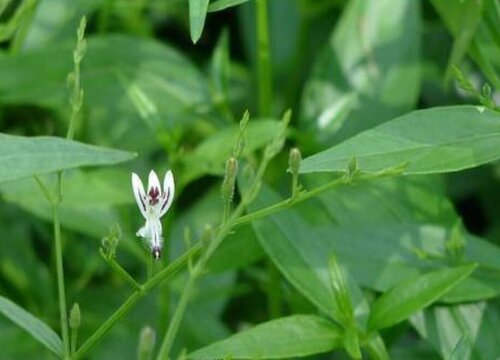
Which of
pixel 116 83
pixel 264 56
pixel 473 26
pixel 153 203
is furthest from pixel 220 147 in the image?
pixel 153 203

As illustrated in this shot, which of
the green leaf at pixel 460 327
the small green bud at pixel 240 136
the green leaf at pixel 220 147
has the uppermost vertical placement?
the small green bud at pixel 240 136

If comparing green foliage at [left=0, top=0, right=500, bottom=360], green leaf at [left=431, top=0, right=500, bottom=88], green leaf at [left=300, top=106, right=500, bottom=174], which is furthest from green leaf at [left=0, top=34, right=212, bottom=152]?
green leaf at [left=300, top=106, right=500, bottom=174]

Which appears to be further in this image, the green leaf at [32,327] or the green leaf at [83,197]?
the green leaf at [83,197]

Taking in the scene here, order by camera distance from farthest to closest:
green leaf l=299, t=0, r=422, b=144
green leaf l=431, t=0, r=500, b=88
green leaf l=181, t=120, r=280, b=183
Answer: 1. green leaf l=299, t=0, r=422, b=144
2. green leaf l=181, t=120, r=280, b=183
3. green leaf l=431, t=0, r=500, b=88

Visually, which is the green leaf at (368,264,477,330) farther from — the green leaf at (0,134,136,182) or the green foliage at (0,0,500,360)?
the green leaf at (0,134,136,182)

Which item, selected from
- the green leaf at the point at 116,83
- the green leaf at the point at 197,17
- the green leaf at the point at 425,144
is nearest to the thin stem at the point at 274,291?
the green leaf at the point at 116,83

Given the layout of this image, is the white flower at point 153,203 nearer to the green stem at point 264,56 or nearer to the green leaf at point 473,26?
the green leaf at point 473,26

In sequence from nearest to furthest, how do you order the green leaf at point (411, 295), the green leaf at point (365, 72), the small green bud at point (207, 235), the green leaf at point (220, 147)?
the small green bud at point (207, 235)
the green leaf at point (411, 295)
the green leaf at point (220, 147)
the green leaf at point (365, 72)

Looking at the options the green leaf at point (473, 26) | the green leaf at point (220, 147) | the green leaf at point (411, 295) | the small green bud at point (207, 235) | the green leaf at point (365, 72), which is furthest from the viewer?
the green leaf at point (365, 72)
